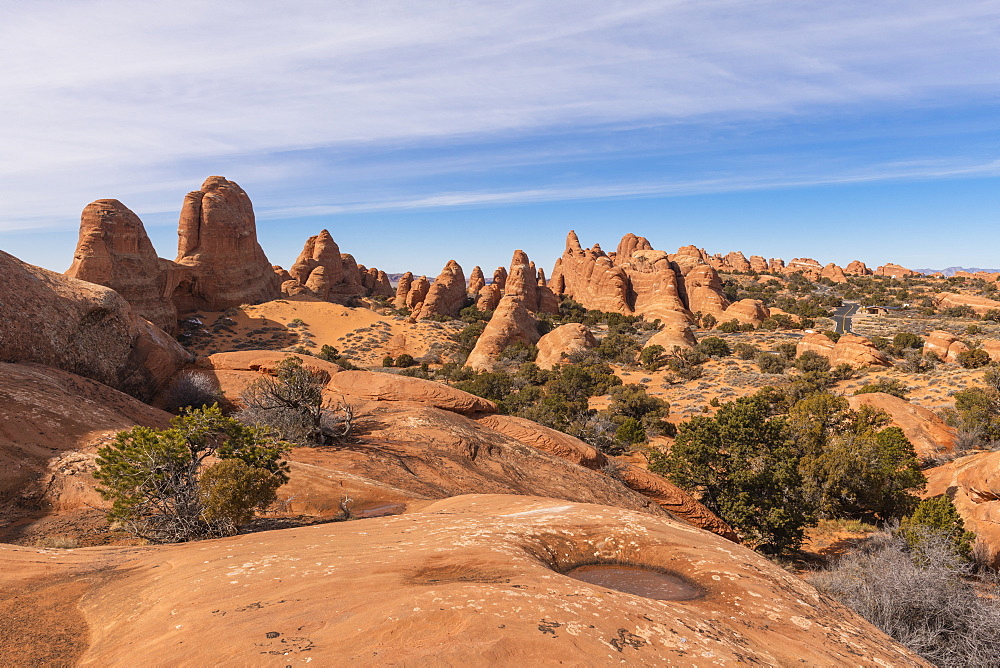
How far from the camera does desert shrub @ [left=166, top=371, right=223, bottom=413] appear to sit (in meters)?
17.5

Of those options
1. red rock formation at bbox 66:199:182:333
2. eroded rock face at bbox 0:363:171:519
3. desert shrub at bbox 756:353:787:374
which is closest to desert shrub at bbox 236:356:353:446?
eroded rock face at bbox 0:363:171:519

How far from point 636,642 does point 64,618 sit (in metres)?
4.85

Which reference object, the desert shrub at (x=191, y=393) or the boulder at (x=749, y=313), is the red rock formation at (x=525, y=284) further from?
the desert shrub at (x=191, y=393)

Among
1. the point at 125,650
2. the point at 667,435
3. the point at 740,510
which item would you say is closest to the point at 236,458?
the point at 125,650

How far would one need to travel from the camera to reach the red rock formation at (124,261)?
147 ft

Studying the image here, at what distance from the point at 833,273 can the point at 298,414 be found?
137301mm

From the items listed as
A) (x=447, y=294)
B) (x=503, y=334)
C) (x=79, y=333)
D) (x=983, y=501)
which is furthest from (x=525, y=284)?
(x=983, y=501)

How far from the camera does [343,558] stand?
5.41 metres

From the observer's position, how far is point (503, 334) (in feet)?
162

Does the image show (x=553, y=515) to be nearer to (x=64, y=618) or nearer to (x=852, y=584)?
(x=64, y=618)

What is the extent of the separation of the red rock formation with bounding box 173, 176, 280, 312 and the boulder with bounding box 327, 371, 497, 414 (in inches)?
1795

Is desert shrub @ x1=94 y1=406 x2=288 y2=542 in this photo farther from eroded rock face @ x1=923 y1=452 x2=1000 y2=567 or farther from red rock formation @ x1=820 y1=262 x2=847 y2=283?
red rock formation @ x1=820 y1=262 x2=847 y2=283

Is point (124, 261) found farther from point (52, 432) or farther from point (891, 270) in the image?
point (891, 270)

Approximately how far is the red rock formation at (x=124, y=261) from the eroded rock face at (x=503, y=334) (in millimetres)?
29025
